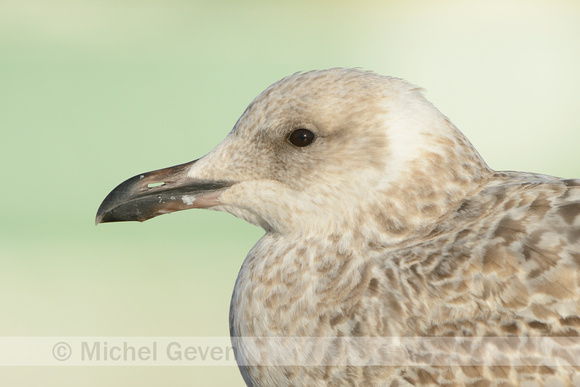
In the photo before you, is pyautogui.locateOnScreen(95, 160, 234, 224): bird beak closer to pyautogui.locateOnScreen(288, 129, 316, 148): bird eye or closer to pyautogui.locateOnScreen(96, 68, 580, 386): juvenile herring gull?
pyautogui.locateOnScreen(96, 68, 580, 386): juvenile herring gull

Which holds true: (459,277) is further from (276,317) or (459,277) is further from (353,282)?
(276,317)

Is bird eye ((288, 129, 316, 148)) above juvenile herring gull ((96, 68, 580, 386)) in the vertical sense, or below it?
above

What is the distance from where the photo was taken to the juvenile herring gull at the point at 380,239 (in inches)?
42.6

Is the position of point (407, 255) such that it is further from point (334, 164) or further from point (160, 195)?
point (160, 195)

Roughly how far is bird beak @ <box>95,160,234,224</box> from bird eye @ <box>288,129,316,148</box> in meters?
0.13

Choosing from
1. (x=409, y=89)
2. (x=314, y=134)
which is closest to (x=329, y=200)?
(x=314, y=134)

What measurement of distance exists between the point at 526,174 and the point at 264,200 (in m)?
0.46

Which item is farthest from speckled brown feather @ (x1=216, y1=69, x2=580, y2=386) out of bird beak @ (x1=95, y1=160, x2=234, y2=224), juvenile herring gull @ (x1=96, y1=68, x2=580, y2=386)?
bird beak @ (x1=95, y1=160, x2=234, y2=224)

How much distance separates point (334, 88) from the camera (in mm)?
1288

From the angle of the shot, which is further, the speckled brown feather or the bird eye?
the bird eye

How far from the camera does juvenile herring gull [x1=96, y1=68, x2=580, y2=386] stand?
1.08 m

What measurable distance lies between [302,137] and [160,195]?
259mm

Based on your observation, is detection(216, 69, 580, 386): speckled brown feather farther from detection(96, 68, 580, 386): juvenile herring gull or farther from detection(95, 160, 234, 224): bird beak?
detection(95, 160, 234, 224): bird beak

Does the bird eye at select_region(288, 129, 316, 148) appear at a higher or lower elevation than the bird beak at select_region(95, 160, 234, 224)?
higher
